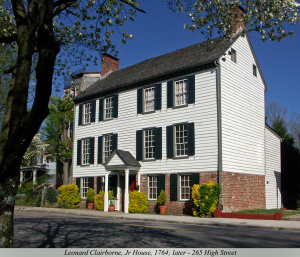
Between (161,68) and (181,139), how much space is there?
5451 mm

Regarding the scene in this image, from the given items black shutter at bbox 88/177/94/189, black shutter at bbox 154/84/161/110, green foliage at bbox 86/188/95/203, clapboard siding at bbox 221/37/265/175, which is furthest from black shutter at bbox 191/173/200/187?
black shutter at bbox 88/177/94/189

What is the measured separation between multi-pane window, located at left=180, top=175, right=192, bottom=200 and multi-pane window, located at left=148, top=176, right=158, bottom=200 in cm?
204

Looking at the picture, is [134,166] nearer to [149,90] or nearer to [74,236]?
[149,90]

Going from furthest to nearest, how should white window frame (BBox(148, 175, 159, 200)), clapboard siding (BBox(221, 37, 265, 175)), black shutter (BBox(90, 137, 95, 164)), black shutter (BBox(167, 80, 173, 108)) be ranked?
1. black shutter (BBox(90, 137, 95, 164))
2. white window frame (BBox(148, 175, 159, 200))
3. black shutter (BBox(167, 80, 173, 108))
4. clapboard siding (BBox(221, 37, 265, 175))

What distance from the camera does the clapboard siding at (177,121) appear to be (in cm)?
1889

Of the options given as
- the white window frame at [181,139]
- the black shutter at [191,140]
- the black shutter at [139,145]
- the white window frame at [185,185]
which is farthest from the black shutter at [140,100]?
the white window frame at [185,185]

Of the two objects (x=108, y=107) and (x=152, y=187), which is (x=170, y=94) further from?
(x=108, y=107)

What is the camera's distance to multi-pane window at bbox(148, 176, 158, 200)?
844 inches

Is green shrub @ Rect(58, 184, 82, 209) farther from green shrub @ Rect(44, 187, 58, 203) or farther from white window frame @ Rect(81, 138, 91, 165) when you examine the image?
white window frame @ Rect(81, 138, 91, 165)

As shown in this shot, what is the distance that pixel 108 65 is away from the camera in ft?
100

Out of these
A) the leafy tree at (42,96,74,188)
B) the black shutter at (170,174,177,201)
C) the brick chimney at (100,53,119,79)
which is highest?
the brick chimney at (100,53,119,79)

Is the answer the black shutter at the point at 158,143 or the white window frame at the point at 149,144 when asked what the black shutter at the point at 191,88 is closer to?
the black shutter at the point at 158,143

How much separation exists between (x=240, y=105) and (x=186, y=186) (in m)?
6.14

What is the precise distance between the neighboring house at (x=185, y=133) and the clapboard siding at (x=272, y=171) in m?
0.07
